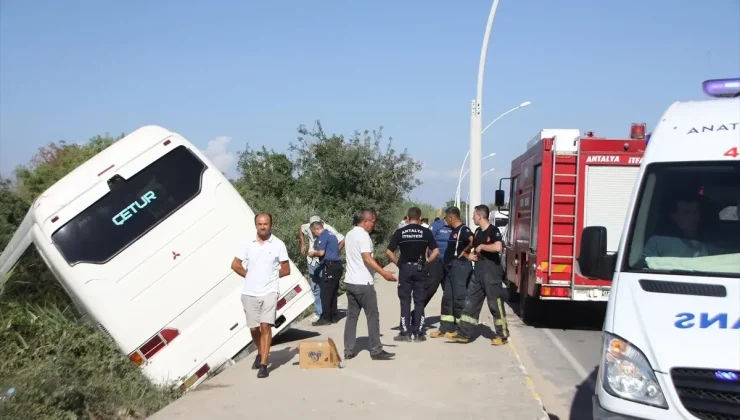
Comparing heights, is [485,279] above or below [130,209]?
below

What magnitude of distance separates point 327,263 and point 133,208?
449 centimetres

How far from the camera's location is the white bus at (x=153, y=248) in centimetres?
812

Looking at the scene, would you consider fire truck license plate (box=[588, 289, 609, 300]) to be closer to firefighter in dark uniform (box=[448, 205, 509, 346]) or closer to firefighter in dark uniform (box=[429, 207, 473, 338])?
firefighter in dark uniform (box=[448, 205, 509, 346])

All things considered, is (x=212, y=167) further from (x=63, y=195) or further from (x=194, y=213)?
(x=63, y=195)

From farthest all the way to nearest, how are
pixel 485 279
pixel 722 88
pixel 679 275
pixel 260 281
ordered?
1. pixel 485 279
2. pixel 260 281
3. pixel 722 88
4. pixel 679 275

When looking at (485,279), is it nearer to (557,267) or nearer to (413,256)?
(413,256)

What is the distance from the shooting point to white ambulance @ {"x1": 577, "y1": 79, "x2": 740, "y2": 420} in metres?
4.32

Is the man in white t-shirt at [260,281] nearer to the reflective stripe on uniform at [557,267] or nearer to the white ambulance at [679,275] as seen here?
the white ambulance at [679,275]

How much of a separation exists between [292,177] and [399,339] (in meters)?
17.2

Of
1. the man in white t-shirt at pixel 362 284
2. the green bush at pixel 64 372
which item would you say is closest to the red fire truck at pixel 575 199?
the man in white t-shirt at pixel 362 284

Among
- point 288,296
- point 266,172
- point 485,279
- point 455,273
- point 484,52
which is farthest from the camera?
point 266,172

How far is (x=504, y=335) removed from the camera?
10.6 metres

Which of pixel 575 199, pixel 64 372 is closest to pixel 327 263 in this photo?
pixel 575 199

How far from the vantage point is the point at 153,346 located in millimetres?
8289
